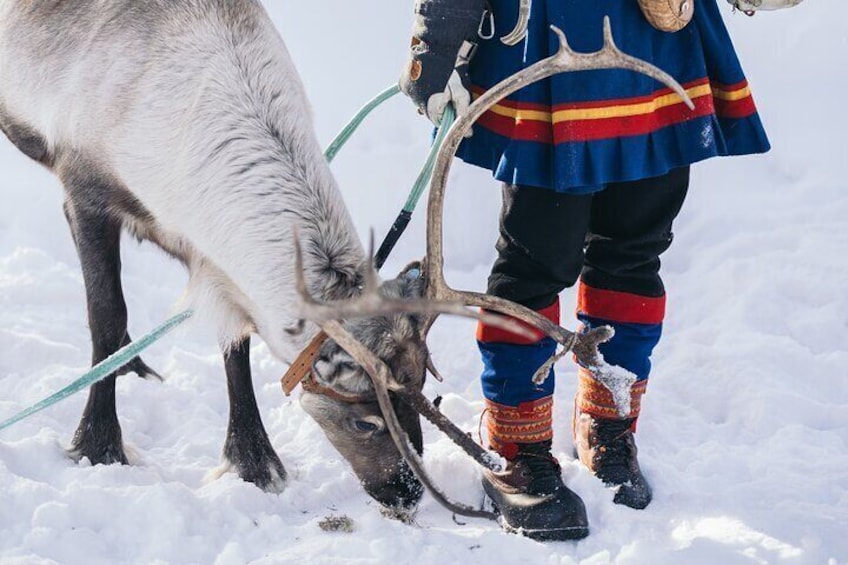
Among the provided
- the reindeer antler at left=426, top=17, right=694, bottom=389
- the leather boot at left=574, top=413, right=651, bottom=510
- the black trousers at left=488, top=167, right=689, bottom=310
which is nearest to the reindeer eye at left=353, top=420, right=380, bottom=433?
the reindeer antler at left=426, top=17, right=694, bottom=389

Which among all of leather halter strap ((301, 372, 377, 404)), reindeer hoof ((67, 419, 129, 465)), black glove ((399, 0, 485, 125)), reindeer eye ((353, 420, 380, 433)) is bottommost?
reindeer hoof ((67, 419, 129, 465))

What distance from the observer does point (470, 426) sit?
3553mm

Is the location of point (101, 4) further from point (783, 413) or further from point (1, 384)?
point (783, 413)

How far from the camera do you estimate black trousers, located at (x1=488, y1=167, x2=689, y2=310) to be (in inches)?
111

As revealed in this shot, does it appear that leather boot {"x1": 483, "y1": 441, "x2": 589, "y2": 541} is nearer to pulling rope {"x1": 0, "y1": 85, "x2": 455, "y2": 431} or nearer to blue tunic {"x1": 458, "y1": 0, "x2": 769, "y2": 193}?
pulling rope {"x1": 0, "y1": 85, "x2": 455, "y2": 431}

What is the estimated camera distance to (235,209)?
9.66ft

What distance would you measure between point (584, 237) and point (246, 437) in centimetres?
126

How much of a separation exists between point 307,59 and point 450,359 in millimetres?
2888

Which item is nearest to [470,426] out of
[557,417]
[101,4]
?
[557,417]

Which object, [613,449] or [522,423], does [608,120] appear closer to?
[522,423]

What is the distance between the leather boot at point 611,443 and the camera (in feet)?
10.0

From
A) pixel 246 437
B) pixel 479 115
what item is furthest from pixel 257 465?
pixel 479 115

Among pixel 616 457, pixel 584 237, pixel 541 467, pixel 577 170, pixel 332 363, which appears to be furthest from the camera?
pixel 616 457

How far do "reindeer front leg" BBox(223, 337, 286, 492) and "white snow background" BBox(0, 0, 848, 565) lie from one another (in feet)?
0.23
